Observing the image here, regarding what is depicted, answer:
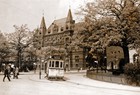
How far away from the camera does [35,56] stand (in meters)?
49.0

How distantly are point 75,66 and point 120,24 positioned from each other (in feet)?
136

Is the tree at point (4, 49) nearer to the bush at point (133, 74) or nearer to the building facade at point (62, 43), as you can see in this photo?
the building facade at point (62, 43)

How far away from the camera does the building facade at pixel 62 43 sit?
60.8 m

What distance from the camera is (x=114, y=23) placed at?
2383 cm

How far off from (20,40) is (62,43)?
22903 mm

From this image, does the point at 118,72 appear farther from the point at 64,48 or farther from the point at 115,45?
the point at 64,48

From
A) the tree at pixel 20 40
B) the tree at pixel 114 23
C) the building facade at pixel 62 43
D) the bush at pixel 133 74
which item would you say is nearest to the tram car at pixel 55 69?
the tree at pixel 114 23

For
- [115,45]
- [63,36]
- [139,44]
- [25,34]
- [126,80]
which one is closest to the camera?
[126,80]

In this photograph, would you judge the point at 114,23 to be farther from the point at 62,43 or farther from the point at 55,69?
the point at 62,43

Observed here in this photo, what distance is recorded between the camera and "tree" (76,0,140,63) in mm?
23016

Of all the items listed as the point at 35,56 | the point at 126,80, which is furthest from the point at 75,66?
the point at 126,80

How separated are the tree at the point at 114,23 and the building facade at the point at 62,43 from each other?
31222mm

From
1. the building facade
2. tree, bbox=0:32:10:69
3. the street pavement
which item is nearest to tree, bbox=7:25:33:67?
tree, bbox=0:32:10:69

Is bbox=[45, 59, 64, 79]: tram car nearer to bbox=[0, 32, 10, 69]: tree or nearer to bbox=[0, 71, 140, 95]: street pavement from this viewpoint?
bbox=[0, 71, 140, 95]: street pavement
